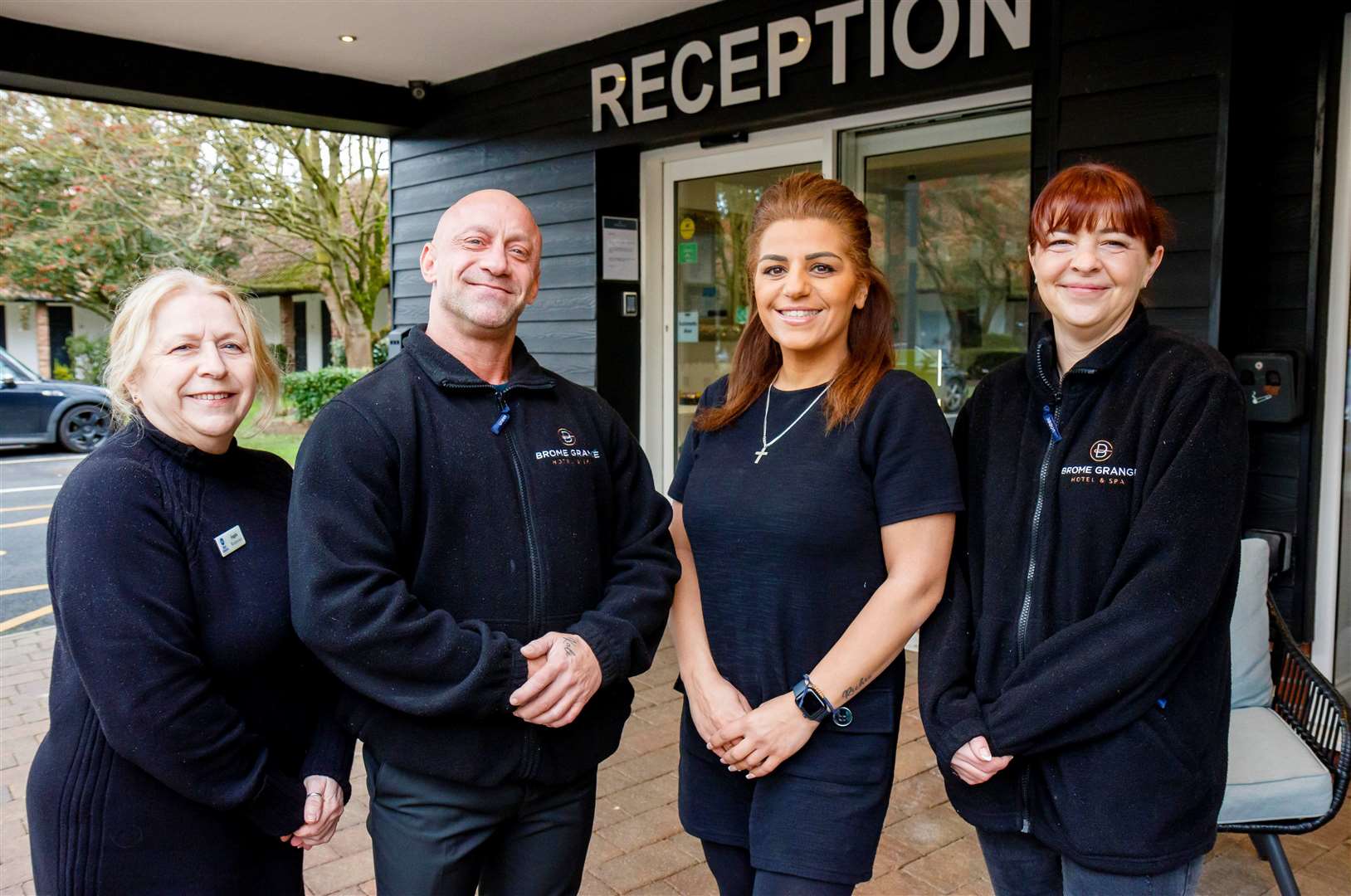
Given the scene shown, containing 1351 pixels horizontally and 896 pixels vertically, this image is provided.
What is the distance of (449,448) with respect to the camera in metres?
1.64

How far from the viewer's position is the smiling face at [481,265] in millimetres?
1709

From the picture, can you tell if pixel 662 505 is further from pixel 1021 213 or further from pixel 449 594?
pixel 1021 213

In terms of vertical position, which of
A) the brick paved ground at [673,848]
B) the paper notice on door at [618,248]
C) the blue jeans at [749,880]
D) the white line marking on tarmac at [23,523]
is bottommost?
the brick paved ground at [673,848]

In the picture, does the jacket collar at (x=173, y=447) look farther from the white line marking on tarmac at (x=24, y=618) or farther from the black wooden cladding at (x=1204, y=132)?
the white line marking on tarmac at (x=24, y=618)

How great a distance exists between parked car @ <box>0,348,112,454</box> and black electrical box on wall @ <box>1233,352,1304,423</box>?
12.2 metres

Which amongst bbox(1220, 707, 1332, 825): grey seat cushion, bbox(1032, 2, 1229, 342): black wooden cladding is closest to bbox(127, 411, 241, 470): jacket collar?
bbox(1220, 707, 1332, 825): grey seat cushion

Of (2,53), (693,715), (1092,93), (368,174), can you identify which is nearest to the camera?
(693,715)

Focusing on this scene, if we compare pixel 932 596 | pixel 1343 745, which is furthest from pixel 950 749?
pixel 1343 745

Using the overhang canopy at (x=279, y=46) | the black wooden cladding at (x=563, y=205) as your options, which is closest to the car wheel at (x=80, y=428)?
the overhang canopy at (x=279, y=46)

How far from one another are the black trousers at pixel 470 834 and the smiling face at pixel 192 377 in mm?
558

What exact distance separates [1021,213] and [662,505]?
2.94 m

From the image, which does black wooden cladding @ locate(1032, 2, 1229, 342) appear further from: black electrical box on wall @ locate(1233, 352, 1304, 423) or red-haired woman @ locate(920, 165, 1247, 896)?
red-haired woman @ locate(920, 165, 1247, 896)

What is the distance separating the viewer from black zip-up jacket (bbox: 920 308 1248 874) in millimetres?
1488

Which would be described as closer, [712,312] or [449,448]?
[449,448]
